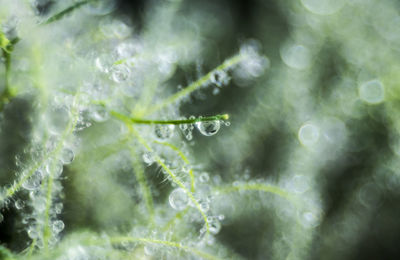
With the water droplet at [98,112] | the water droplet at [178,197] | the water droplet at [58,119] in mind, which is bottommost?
the water droplet at [178,197]

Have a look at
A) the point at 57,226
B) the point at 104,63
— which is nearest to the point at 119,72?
the point at 104,63

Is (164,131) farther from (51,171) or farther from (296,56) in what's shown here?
(296,56)

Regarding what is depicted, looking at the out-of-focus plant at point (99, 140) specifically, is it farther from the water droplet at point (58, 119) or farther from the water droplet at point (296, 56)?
the water droplet at point (296, 56)

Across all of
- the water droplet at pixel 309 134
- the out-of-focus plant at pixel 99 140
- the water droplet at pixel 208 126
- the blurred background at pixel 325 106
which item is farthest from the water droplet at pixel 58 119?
the water droplet at pixel 309 134

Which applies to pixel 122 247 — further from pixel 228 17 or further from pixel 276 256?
pixel 228 17

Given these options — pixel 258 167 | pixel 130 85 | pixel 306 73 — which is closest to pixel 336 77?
pixel 306 73

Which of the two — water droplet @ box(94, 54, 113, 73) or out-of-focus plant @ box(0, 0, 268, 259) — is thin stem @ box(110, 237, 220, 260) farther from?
water droplet @ box(94, 54, 113, 73)

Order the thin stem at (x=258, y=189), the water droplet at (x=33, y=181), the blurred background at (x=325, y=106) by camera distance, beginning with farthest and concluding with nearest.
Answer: the blurred background at (x=325, y=106) → the thin stem at (x=258, y=189) → the water droplet at (x=33, y=181)
